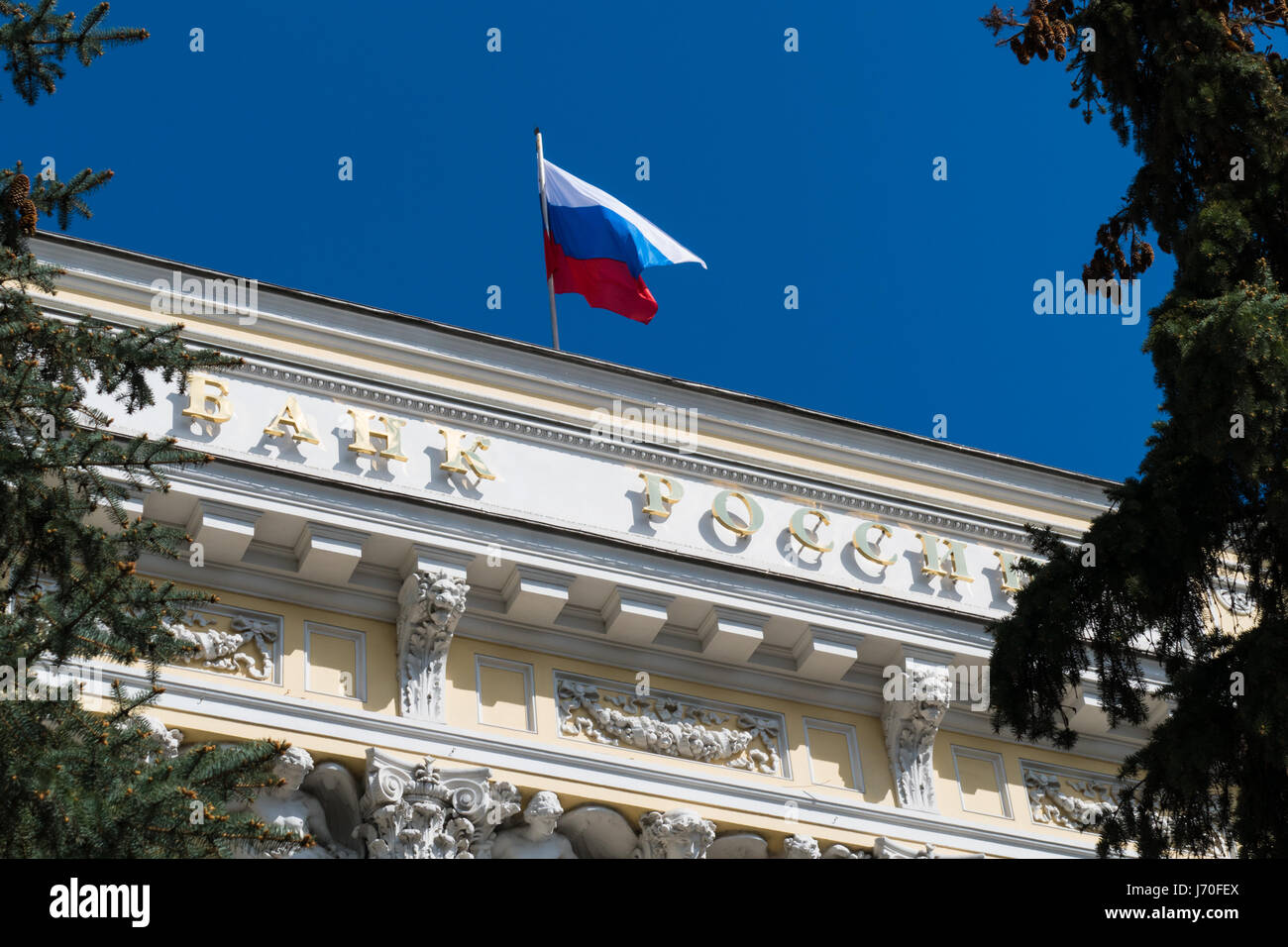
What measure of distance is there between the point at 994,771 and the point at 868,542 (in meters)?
2.08

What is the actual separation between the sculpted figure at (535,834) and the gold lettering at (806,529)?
330cm

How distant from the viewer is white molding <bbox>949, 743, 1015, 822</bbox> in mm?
15572

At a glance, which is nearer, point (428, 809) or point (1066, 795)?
point (428, 809)

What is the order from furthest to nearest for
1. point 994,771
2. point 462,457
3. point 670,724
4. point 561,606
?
point 994,771
point 462,457
point 670,724
point 561,606

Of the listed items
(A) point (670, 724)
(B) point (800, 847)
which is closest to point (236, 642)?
(A) point (670, 724)

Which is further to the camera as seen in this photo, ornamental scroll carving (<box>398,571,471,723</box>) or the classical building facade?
ornamental scroll carving (<box>398,571,471,723</box>)

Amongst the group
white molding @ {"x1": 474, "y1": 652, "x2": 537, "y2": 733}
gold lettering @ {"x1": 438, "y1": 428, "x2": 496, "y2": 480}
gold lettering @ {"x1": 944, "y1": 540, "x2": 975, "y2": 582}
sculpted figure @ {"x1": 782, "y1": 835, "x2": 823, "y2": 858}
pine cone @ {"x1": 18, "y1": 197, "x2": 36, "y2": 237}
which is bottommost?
sculpted figure @ {"x1": 782, "y1": 835, "x2": 823, "y2": 858}

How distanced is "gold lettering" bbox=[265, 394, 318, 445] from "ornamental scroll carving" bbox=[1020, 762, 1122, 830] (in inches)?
246

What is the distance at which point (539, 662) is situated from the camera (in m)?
14.7

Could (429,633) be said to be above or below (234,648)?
above

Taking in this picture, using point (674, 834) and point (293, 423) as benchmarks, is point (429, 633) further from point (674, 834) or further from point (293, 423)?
point (674, 834)

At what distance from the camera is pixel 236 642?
13.7 metres

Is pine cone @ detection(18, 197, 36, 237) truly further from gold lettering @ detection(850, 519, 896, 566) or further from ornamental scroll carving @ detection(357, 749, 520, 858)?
gold lettering @ detection(850, 519, 896, 566)

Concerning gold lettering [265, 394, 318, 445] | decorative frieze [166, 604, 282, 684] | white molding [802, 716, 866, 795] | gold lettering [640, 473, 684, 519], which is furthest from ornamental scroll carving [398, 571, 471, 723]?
white molding [802, 716, 866, 795]
